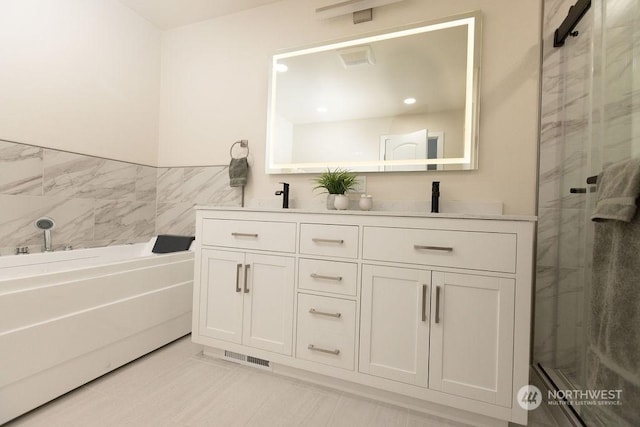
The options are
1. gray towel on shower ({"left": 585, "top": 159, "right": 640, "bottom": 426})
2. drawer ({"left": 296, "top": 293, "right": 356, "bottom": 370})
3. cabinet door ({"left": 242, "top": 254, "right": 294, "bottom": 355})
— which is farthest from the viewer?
cabinet door ({"left": 242, "top": 254, "right": 294, "bottom": 355})

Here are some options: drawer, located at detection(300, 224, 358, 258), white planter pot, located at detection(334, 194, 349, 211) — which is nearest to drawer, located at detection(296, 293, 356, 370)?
drawer, located at detection(300, 224, 358, 258)

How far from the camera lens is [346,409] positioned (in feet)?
4.39

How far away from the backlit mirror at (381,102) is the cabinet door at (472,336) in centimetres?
80

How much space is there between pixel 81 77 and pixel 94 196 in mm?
885

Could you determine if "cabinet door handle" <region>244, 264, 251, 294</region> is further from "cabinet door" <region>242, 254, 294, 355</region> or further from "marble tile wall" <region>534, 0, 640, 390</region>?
"marble tile wall" <region>534, 0, 640, 390</region>

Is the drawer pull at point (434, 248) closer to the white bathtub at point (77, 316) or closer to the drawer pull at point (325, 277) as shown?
the drawer pull at point (325, 277)

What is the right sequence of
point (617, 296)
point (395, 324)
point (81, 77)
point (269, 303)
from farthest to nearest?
point (81, 77) → point (269, 303) → point (395, 324) → point (617, 296)

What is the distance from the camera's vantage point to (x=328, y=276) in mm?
1450

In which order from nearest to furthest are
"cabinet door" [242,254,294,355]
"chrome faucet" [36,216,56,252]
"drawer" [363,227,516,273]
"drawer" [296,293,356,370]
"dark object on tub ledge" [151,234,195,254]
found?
"drawer" [363,227,516,273] → "drawer" [296,293,356,370] → "cabinet door" [242,254,294,355] → "chrome faucet" [36,216,56,252] → "dark object on tub ledge" [151,234,195,254]

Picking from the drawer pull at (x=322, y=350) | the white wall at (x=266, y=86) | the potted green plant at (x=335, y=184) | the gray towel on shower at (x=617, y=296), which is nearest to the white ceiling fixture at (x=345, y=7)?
the white wall at (x=266, y=86)

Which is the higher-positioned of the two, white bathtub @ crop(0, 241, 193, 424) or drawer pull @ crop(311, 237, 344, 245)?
drawer pull @ crop(311, 237, 344, 245)

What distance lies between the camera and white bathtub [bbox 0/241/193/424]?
1173mm

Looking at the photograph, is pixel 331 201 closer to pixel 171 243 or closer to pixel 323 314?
pixel 323 314

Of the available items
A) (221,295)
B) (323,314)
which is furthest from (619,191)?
(221,295)
